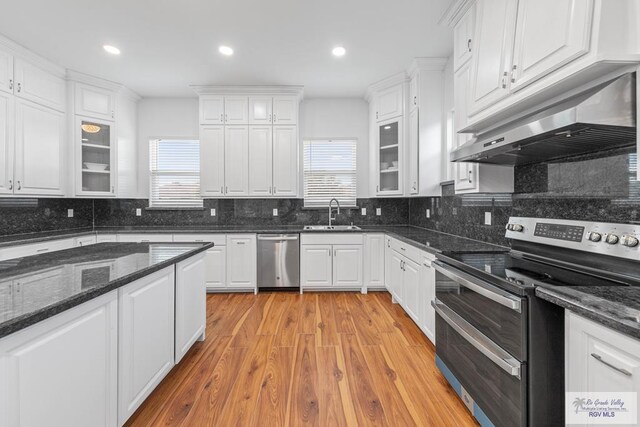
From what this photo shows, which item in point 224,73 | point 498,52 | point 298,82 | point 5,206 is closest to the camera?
point 498,52

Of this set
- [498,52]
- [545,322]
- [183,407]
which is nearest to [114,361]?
[183,407]

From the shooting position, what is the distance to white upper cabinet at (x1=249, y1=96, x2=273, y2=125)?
159 inches

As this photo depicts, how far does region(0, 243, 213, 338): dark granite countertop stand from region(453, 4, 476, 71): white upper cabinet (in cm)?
252

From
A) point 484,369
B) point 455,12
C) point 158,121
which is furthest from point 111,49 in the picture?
point 484,369

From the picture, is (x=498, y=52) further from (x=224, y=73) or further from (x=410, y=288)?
(x=224, y=73)

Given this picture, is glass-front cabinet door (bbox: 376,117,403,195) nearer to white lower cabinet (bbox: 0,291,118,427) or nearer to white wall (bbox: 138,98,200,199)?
white wall (bbox: 138,98,200,199)

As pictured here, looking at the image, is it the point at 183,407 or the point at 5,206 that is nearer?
the point at 183,407

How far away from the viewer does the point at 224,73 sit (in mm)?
3619

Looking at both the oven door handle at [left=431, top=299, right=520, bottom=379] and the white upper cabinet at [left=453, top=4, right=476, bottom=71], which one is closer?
the oven door handle at [left=431, top=299, right=520, bottom=379]

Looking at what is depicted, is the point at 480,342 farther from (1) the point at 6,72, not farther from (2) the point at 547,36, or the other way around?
(1) the point at 6,72

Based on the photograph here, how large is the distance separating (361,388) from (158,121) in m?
4.57

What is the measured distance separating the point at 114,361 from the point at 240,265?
2545 mm

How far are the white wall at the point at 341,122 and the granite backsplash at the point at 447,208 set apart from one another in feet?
1.64
